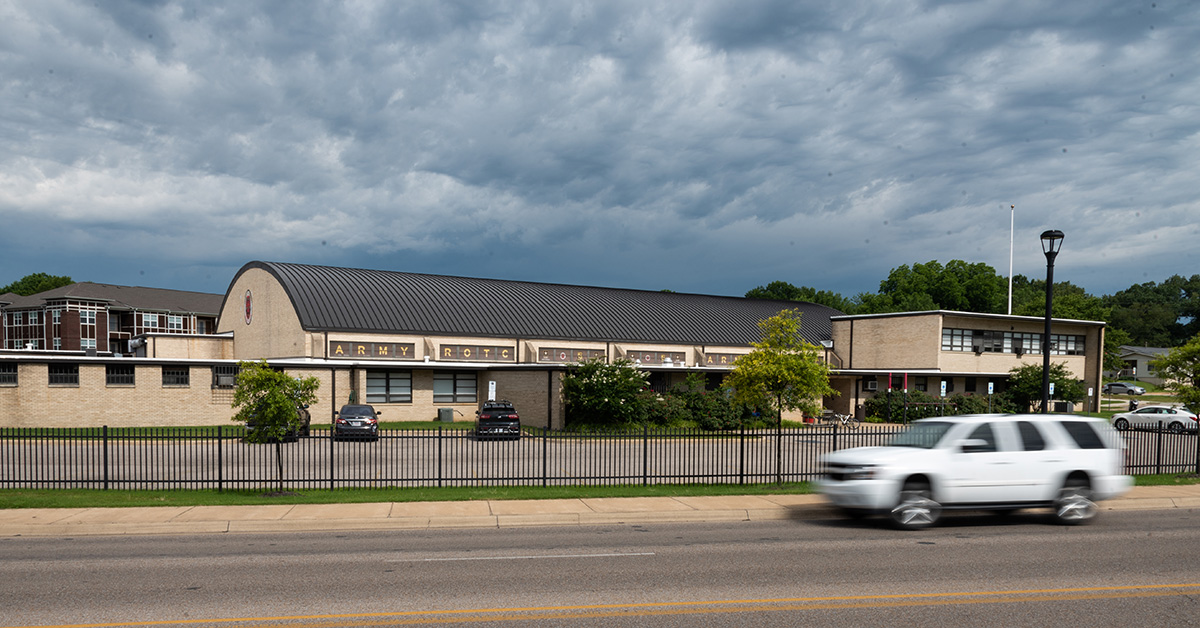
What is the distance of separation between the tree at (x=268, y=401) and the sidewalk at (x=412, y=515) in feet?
8.00

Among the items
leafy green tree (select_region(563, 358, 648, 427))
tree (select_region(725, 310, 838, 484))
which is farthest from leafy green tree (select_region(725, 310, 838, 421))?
leafy green tree (select_region(563, 358, 648, 427))

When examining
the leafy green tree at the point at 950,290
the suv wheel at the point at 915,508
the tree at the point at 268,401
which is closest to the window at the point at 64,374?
the tree at the point at 268,401

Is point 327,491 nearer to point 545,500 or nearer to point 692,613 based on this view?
point 545,500

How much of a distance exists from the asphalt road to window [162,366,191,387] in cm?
2870

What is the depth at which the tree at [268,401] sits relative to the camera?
17828 millimetres

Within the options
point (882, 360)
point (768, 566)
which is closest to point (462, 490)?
point (768, 566)

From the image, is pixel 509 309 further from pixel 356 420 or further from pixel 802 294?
pixel 802 294

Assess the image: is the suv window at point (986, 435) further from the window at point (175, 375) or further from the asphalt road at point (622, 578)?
the window at point (175, 375)

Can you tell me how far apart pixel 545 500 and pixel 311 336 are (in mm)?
34751

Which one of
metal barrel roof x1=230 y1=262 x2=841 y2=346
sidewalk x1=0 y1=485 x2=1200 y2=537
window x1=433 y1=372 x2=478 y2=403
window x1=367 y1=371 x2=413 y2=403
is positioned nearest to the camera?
sidewalk x1=0 y1=485 x2=1200 y2=537

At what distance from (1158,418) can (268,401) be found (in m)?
46.2

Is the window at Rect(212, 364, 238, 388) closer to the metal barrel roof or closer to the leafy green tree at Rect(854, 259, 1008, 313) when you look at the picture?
the metal barrel roof

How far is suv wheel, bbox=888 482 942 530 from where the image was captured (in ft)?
44.0

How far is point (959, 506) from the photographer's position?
13.6 meters
